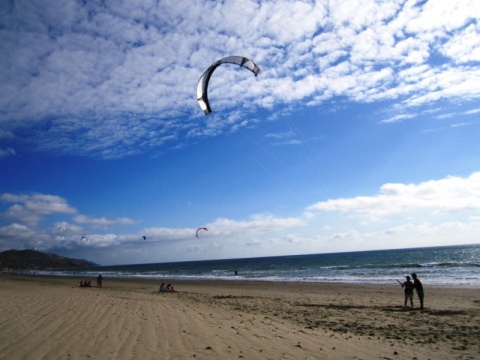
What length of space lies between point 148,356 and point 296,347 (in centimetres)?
253

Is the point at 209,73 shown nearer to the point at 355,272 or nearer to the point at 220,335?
the point at 220,335

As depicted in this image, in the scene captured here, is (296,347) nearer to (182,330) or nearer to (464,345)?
(182,330)

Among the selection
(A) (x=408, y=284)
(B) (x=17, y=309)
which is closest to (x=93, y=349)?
(B) (x=17, y=309)

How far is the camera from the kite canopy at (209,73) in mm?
10078

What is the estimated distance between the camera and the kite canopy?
33.1 ft

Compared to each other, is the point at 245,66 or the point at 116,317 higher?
the point at 245,66

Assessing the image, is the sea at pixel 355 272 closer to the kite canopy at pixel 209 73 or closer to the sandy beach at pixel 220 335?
the sandy beach at pixel 220 335

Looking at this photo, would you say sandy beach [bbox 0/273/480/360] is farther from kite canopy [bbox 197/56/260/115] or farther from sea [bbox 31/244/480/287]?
sea [bbox 31/244/480/287]

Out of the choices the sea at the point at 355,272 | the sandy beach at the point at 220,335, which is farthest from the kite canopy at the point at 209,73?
the sea at the point at 355,272

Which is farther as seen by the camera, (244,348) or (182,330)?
(182,330)

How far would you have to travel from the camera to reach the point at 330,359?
5086mm

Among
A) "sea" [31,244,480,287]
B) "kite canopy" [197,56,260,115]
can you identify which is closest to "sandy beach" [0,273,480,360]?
"kite canopy" [197,56,260,115]

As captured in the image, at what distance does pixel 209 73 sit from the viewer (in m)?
11.1

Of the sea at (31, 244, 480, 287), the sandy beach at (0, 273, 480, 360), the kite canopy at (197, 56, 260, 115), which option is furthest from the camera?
the sea at (31, 244, 480, 287)
